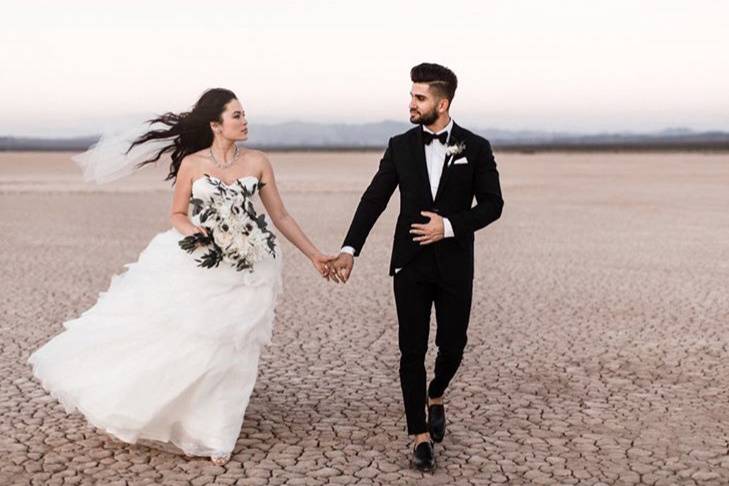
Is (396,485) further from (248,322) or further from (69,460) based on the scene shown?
(69,460)

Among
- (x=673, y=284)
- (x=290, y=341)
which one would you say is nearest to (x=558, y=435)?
(x=290, y=341)

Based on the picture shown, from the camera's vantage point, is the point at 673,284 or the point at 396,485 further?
the point at 673,284

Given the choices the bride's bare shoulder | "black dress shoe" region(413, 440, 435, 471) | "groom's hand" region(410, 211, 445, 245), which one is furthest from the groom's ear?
"black dress shoe" region(413, 440, 435, 471)

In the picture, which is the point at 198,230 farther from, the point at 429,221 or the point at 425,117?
the point at 425,117

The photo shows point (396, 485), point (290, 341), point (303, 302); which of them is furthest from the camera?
point (303, 302)

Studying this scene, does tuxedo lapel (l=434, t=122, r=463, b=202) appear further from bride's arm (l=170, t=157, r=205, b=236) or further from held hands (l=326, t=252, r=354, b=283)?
bride's arm (l=170, t=157, r=205, b=236)

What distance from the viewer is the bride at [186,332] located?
16.9 feet

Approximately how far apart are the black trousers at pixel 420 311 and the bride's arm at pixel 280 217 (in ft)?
1.85

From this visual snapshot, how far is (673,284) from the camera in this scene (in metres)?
12.1

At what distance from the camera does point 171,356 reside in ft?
16.9

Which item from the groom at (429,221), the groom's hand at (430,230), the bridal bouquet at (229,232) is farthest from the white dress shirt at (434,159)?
the bridal bouquet at (229,232)

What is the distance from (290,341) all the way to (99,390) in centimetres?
342

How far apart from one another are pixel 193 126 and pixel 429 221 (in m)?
1.47

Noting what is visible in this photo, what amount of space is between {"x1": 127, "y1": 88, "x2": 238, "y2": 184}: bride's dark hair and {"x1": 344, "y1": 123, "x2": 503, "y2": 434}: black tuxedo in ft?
3.24
